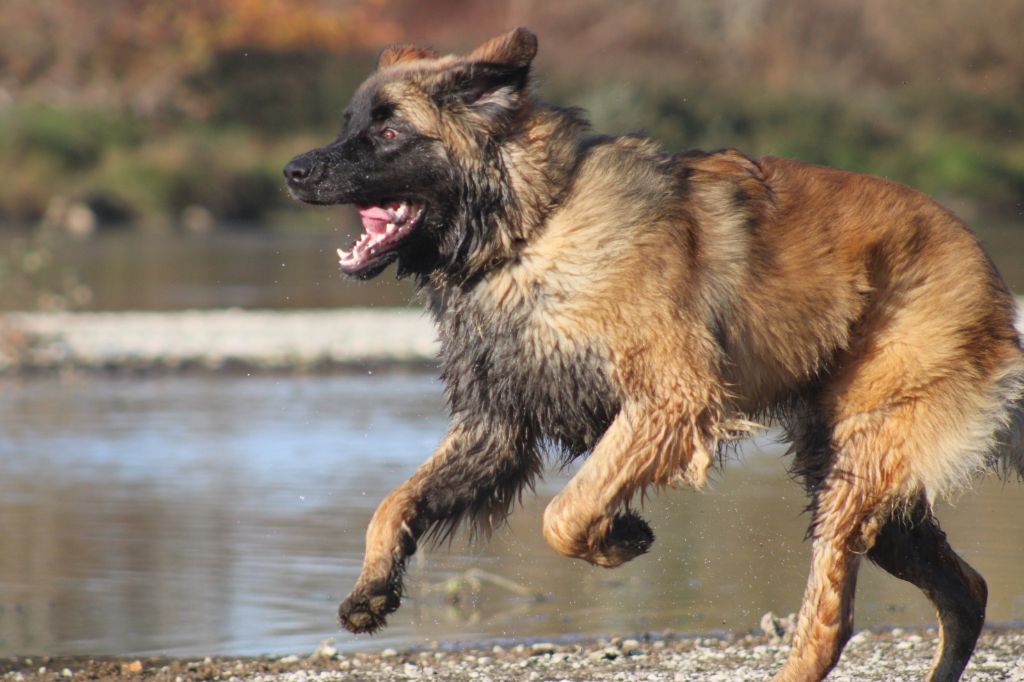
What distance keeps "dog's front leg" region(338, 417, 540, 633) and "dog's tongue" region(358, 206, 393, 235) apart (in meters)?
0.65

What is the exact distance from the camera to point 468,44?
1276 inches

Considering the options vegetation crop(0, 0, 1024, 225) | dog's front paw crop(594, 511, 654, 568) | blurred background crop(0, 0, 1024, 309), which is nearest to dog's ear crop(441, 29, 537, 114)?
dog's front paw crop(594, 511, 654, 568)

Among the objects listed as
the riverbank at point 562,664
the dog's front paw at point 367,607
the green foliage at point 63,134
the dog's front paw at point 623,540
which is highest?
the dog's front paw at point 623,540

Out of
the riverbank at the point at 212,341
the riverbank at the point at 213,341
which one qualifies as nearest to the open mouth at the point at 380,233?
the riverbank at the point at 212,341

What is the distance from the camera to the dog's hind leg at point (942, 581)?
5.49 metres

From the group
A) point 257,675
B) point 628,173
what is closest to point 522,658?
point 257,675

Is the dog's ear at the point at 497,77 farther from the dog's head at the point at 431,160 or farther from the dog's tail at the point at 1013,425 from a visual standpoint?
the dog's tail at the point at 1013,425

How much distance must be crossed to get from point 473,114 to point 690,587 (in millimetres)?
2542

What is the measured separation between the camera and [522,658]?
575 cm

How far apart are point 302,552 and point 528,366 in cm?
263

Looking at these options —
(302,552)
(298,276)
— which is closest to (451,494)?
(302,552)

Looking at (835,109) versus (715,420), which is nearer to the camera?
(715,420)

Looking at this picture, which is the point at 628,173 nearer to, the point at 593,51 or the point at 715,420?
the point at 715,420

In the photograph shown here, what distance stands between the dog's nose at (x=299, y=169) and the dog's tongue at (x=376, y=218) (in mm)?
233
